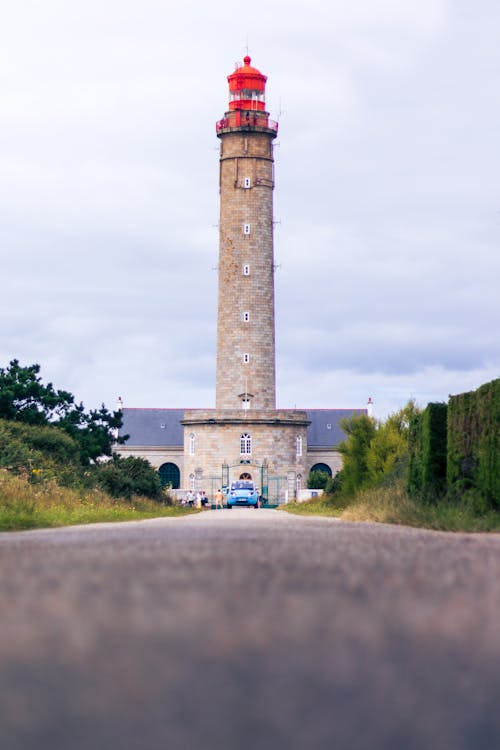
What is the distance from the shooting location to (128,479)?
37281mm

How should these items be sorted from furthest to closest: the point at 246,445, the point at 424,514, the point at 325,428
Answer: the point at 325,428 → the point at 246,445 → the point at 424,514

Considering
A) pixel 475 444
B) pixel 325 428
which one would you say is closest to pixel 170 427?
pixel 325 428

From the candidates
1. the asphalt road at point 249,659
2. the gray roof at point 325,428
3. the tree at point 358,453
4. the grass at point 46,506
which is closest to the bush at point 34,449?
the grass at point 46,506

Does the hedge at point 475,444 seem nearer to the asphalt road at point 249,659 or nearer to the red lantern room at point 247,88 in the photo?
the asphalt road at point 249,659

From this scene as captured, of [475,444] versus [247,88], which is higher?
[247,88]

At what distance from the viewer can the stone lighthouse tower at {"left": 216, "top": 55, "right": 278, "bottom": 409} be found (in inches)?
2704

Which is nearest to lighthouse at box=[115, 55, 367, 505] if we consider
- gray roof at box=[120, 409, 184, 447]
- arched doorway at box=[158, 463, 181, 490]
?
arched doorway at box=[158, 463, 181, 490]

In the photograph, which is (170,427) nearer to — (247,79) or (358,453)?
(247,79)

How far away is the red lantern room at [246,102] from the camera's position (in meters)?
68.6

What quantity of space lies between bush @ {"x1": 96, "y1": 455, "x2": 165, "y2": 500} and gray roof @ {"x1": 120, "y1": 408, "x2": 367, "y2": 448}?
159 ft

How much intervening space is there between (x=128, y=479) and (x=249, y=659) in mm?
34295

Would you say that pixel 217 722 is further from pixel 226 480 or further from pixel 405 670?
pixel 226 480

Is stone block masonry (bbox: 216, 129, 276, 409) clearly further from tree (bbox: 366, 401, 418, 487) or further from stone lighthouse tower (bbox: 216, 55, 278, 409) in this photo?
tree (bbox: 366, 401, 418, 487)

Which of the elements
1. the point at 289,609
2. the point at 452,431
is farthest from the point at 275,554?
the point at 452,431
